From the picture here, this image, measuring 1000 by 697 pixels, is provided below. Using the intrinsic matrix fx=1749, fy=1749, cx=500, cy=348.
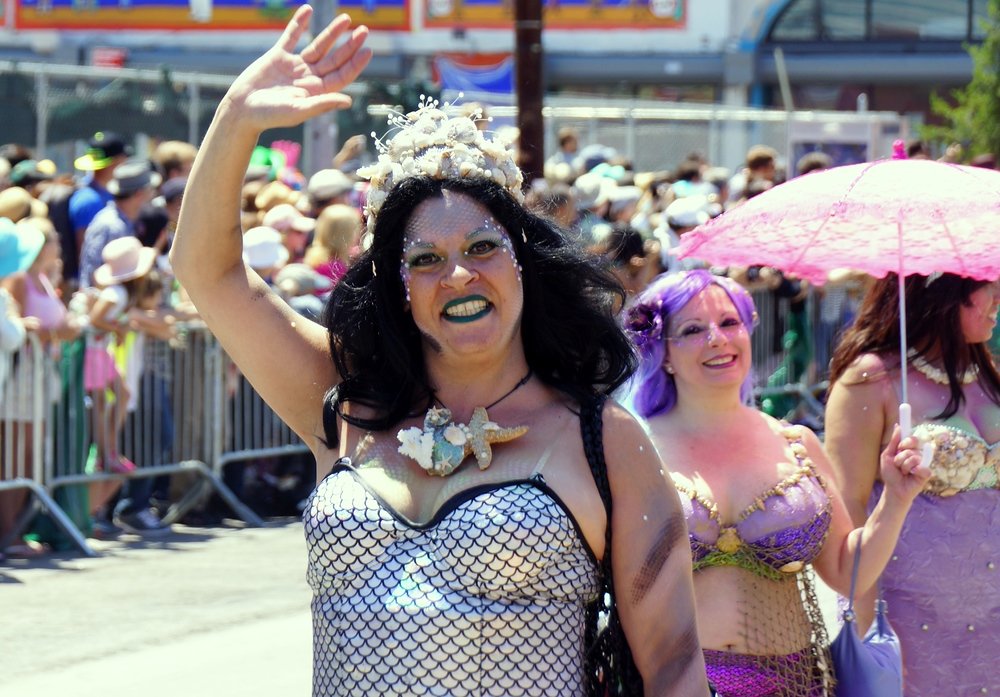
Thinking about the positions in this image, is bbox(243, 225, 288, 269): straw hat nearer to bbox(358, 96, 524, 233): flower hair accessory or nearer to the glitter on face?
bbox(358, 96, 524, 233): flower hair accessory

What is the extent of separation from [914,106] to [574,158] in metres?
15.9

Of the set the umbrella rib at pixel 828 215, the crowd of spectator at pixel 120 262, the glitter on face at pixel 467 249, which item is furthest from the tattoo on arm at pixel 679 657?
the crowd of spectator at pixel 120 262

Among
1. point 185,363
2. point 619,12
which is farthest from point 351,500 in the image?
point 619,12

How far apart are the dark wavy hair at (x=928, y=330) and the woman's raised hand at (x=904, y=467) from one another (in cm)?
78

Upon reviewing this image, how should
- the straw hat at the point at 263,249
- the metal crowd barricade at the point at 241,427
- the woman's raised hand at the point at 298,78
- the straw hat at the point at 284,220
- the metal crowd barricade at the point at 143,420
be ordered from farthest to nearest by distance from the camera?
1. the straw hat at the point at 284,220
2. the metal crowd barricade at the point at 241,427
3. the straw hat at the point at 263,249
4. the metal crowd barricade at the point at 143,420
5. the woman's raised hand at the point at 298,78

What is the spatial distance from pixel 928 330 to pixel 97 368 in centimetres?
545

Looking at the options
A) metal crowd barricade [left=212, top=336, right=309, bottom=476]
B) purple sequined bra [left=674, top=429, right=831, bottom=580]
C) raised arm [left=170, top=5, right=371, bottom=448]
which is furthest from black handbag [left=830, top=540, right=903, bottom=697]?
metal crowd barricade [left=212, top=336, right=309, bottom=476]

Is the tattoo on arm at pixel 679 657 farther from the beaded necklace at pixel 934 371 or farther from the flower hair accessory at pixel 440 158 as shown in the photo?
the beaded necklace at pixel 934 371

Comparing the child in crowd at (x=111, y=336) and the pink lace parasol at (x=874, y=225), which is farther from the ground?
the pink lace parasol at (x=874, y=225)

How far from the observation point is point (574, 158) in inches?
699

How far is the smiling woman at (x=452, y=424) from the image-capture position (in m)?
2.93

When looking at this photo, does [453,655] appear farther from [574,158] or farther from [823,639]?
[574,158]

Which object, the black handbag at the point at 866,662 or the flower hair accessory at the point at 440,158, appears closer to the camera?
A: the flower hair accessory at the point at 440,158

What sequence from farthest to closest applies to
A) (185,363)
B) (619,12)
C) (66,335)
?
(619,12) < (185,363) < (66,335)
